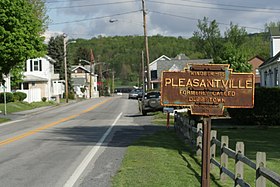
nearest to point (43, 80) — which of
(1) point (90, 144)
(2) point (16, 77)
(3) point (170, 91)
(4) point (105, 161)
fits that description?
(2) point (16, 77)

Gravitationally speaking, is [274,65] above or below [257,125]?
above

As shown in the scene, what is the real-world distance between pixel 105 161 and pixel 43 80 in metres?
63.0

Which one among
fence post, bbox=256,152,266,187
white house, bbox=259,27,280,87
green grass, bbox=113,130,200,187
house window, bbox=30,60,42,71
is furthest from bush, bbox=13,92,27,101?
fence post, bbox=256,152,266,187

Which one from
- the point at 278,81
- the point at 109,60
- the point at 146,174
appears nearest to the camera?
the point at 146,174

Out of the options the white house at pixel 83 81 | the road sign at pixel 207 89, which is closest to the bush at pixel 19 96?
the road sign at pixel 207 89

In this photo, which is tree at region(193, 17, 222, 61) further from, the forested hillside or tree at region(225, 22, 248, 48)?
the forested hillside

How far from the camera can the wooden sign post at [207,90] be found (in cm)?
866

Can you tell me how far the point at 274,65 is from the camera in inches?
1505

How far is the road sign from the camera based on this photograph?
866cm

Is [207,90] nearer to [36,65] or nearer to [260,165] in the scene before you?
[260,165]

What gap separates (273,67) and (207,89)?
103 feet

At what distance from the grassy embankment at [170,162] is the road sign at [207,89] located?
7.85 ft

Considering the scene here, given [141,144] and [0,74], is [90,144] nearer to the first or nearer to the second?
[141,144]

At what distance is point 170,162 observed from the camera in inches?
535
